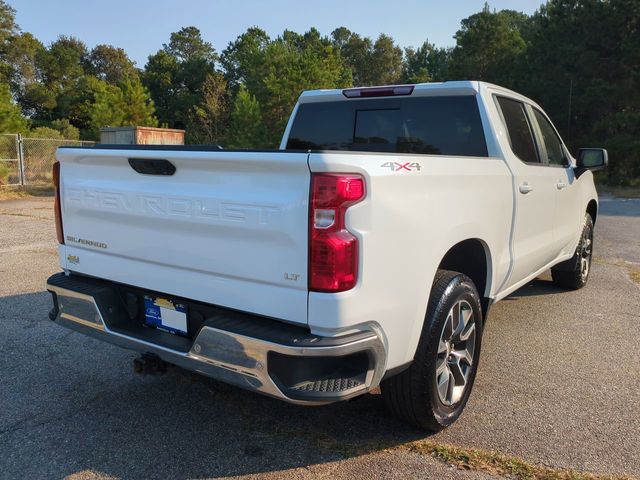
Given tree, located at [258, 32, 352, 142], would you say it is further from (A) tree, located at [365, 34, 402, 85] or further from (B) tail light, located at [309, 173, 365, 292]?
(A) tree, located at [365, 34, 402, 85]

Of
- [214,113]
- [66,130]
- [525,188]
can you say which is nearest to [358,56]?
[66,130]

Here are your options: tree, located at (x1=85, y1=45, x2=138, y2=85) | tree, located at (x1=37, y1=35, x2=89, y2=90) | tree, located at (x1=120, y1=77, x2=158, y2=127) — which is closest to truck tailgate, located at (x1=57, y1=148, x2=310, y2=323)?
tree, located at (x1=120, y1=77, x2=158, y2=127)

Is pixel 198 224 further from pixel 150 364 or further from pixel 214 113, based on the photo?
pixel 214 113

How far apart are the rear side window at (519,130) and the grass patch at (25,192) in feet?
54.5

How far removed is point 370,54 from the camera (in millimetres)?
82938

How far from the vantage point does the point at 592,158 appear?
16.9 ft

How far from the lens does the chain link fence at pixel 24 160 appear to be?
18234mm

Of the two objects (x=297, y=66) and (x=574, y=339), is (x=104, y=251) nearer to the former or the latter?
(x=574, y=339)

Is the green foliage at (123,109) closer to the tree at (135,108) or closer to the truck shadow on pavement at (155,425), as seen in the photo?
the tree at (135,108)

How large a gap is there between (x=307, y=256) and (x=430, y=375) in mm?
1042

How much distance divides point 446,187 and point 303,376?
1257mm

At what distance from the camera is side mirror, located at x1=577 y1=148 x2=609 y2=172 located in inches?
202

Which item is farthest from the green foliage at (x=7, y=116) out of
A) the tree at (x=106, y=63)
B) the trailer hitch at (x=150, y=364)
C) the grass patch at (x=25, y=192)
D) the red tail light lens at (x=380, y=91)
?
the tree at (x=106, y=63)

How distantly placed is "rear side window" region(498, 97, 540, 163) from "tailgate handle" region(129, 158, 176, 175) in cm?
248
